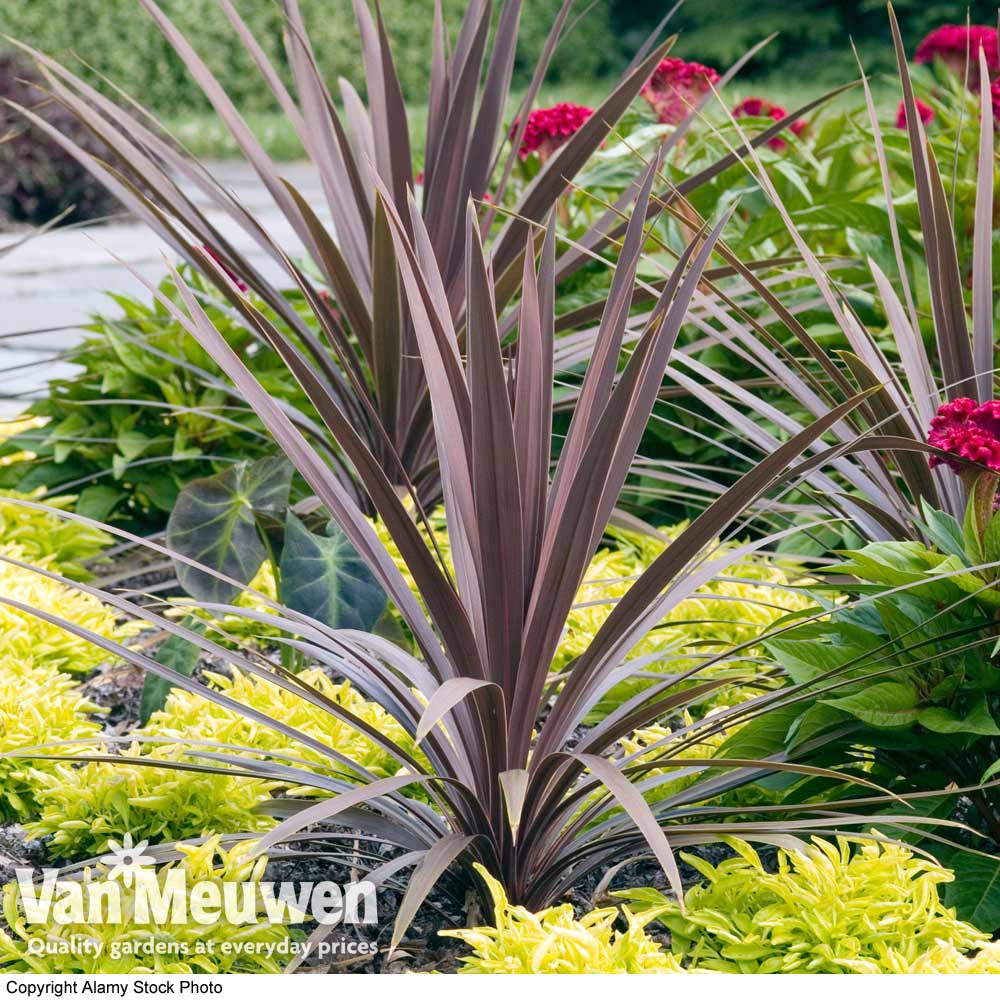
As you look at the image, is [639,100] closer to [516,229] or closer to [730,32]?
[516,229]

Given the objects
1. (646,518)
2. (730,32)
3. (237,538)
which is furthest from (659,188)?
(730,32)

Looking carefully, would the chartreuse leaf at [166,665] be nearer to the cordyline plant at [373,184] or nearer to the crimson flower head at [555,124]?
the cordyline plant at [373,184]

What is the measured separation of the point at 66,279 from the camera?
6.54m

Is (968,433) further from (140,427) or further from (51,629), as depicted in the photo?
(140,427)

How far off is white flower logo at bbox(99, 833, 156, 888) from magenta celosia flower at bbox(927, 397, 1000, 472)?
37.0 inches

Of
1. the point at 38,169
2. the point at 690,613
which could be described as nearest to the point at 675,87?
the point at 690,613

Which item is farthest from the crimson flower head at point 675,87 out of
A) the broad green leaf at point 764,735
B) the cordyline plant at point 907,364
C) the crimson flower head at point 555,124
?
the broad green leaf at point 764,735

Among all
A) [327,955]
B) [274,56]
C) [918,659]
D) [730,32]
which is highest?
[730,32]

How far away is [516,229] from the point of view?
2119 mm

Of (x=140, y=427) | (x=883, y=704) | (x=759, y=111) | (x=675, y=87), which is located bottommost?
(x=883, y=704)

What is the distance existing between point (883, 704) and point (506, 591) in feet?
1.39

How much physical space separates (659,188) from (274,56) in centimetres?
1249

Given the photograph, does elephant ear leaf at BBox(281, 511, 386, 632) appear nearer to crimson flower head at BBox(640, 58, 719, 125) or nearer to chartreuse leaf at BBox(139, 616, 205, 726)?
chartreuse leaf at BBox(139, 616, 205, 726)

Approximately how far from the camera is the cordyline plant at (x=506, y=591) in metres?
1.16
